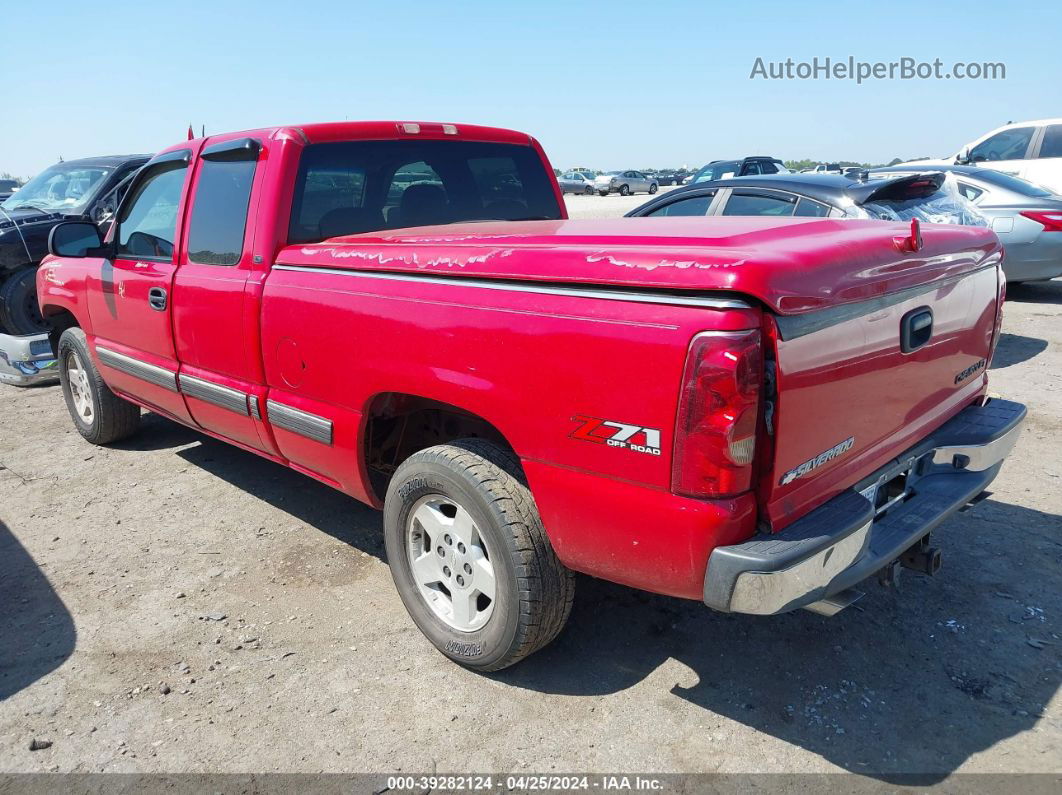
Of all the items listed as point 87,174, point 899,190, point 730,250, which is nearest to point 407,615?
point 730,250

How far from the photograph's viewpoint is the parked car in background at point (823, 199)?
5.50 m

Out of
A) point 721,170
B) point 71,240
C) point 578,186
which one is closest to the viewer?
point 71,240

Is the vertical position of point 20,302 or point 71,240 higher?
point 71,240

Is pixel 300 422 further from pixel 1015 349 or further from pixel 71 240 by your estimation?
pixel 1015 349

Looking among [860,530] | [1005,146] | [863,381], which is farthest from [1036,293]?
[860,530]

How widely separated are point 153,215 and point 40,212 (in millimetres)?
4442

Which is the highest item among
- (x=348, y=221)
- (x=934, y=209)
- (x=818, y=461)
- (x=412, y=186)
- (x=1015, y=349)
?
(x=412, y=186)

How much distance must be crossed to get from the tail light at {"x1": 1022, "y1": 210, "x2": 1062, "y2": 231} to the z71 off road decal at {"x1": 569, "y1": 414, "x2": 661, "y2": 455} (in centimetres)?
795

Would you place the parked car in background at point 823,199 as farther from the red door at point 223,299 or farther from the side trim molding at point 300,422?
the side trim molding at point 300,422

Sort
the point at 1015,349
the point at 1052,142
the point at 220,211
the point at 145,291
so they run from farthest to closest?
1. the point at 1052,142
2. the point at 1015,349
3. the point at 145,291
4. the point at 220,211

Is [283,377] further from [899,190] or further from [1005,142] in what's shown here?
[1005,142]

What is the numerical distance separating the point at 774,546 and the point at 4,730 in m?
2.59

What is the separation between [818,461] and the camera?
2.23 m

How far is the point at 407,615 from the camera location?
325 centimetres
